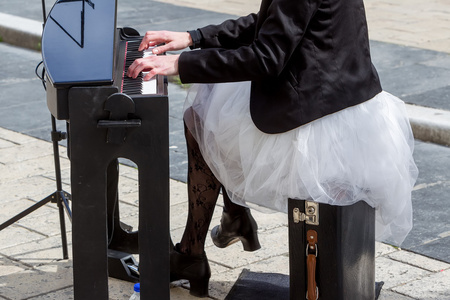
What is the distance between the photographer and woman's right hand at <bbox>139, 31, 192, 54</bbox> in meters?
3.12

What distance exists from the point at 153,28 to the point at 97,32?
5441 millimetres

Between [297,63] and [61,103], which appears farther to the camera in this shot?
[297,63]

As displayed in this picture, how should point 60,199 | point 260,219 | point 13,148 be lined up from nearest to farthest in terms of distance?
point 60,199
point 260,219
point 13,148

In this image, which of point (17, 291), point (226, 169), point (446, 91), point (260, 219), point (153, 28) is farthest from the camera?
point (153, 28)

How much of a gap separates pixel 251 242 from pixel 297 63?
1060 mm

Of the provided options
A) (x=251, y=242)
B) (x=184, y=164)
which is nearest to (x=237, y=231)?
(x=251, y=242)

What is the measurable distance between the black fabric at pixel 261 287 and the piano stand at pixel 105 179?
67 centimetres

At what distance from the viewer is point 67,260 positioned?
3.68m

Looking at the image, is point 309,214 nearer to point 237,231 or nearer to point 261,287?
point 261,287

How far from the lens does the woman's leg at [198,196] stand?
3.21 m

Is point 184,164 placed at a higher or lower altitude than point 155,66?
lower

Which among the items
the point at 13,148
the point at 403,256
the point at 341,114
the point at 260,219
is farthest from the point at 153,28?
the point at 341,114

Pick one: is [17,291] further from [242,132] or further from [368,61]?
[368,61]

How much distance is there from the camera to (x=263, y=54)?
8.89 feet
